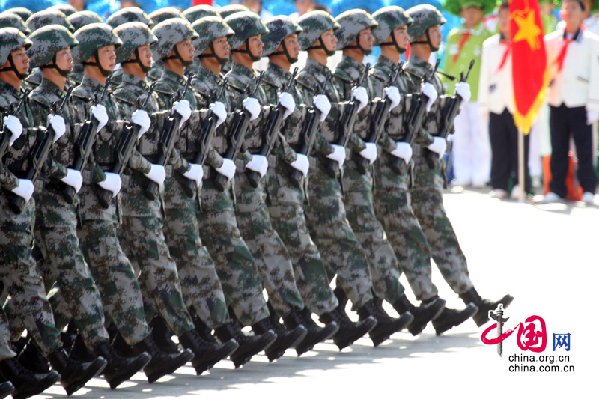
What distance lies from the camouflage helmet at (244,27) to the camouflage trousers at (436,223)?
1533 millimetres

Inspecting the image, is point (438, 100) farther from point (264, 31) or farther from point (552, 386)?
point (552, 386)

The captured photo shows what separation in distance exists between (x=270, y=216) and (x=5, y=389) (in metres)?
2.64

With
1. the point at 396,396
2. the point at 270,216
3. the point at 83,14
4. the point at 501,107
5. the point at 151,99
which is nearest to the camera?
the point at 396,396

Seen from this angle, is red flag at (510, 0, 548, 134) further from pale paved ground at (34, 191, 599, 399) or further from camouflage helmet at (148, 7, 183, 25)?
camouflage helmet at (148, 7, 183, 25)

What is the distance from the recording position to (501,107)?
16766 millimetres

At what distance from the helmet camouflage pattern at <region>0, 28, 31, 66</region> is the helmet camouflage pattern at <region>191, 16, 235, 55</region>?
1.38 meters

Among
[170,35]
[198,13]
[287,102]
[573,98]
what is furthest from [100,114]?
[573,98]

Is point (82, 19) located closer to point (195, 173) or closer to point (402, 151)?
point (195, 173)

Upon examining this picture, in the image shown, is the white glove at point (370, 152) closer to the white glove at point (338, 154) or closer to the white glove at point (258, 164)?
the white glove at point (338, 154)

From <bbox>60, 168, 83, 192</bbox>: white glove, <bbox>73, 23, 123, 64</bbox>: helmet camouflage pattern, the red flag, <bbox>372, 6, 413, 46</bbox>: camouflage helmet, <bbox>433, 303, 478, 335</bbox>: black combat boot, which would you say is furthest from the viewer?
the red flag

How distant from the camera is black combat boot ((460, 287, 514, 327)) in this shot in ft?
32.9

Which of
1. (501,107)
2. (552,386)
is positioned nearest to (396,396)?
(552,386)

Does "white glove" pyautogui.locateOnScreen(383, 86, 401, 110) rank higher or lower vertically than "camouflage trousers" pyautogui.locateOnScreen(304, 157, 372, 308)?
higher

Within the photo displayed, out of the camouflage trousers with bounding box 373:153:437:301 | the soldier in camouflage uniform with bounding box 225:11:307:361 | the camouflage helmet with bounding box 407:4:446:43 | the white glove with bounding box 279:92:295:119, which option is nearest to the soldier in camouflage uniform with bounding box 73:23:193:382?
the soldier in camouflage uniform with bounding box 225:11:307:361
